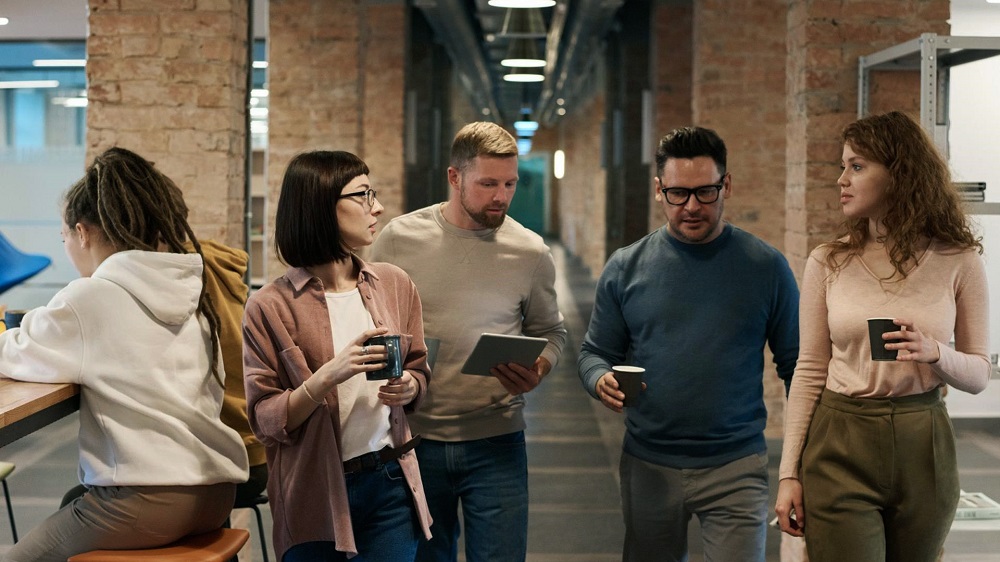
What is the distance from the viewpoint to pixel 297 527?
2.26 m

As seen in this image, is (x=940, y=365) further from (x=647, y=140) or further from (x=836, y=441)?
(x=647, y=140)

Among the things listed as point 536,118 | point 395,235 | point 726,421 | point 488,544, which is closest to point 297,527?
point 488,544

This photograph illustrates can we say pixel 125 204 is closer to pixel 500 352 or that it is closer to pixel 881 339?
pixel 500 352

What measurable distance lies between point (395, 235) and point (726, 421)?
3.26 ft

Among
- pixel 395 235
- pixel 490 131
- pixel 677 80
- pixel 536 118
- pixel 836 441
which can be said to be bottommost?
pixel 836 441

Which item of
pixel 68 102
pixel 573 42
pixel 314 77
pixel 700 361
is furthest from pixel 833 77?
pixel 573 42

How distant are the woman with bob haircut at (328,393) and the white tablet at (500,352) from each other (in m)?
0.15

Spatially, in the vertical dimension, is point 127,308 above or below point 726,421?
above

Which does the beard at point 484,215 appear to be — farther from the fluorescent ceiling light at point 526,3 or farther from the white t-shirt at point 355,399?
the fluorescent ceiling light at point 526,3

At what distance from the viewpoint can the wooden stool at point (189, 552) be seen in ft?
7.75

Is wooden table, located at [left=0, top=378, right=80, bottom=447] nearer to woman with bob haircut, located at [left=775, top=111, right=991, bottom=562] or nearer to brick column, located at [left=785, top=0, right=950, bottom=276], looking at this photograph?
woman with bob haircut, located at [left=775, top=111, right=991, bottom=562]

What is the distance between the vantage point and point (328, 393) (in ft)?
7.32

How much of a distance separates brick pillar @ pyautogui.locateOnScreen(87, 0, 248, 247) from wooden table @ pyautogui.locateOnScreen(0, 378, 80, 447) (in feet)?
6.25

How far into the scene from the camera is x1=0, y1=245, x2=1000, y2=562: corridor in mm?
4637
